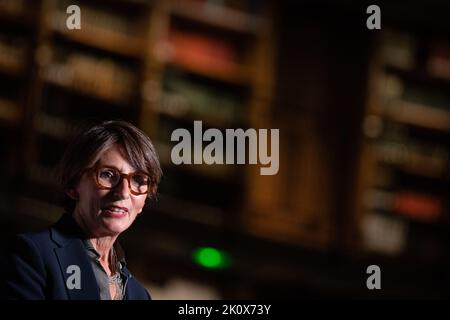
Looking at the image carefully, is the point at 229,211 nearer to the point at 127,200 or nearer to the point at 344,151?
the point at 344,151

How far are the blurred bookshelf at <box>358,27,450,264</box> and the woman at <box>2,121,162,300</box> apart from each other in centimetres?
381

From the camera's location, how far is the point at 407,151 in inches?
199

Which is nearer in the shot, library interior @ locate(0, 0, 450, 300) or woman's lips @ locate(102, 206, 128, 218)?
woman's lips @ locate(102, 206, 128, 218)

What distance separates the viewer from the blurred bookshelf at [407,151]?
4922 mm

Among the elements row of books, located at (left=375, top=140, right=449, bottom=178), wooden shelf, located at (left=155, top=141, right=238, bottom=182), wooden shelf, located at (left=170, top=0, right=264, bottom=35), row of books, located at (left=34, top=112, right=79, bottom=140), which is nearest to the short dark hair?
row of books, located at (left=34, top=112, right=79, bottom=140)

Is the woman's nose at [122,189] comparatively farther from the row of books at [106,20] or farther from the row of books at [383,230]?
the row of books at [383,230]

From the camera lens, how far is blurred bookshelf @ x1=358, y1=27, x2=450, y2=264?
4.92 metres

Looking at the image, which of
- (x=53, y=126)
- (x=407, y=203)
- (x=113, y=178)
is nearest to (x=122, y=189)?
(x=113, y=178)

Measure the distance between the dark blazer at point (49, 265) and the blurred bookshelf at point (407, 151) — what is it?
3824 millimetres

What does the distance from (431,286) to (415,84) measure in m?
1.31

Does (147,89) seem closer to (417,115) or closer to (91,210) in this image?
(417,115)

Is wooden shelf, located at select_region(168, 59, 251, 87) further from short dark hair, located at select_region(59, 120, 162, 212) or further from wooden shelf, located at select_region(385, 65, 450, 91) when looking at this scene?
short dark hair, located at select_region(59, 120, 162, 212)

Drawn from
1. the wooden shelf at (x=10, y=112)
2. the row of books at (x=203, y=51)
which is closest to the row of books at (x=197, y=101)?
the row of books at (x=203, y=51)
